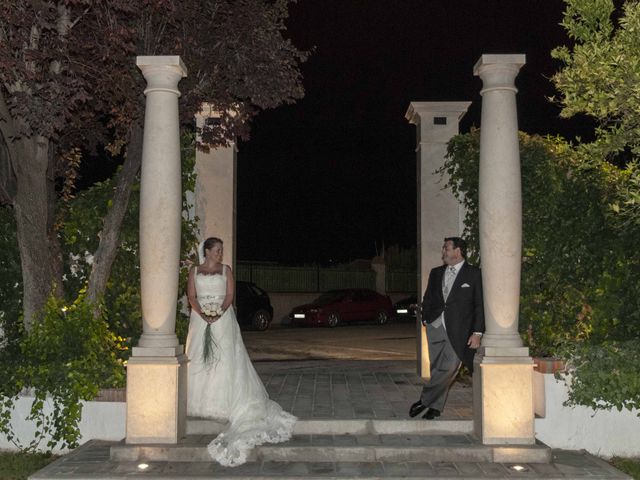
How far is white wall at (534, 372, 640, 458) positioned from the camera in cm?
697

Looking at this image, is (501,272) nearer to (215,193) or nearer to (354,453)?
(354,453)

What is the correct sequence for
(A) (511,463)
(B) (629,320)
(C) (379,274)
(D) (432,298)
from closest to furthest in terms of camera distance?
(A) (511,463)
(D) (432,298)
(B) (629,320)
(C) (379,274)

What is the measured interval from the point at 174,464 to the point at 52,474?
0.97m

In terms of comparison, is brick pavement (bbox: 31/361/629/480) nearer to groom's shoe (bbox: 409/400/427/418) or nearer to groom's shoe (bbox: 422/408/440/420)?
groom's shoe (bbox: 409/400/427/418)

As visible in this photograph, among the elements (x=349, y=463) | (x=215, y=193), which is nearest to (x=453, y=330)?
(x=349, y=463)

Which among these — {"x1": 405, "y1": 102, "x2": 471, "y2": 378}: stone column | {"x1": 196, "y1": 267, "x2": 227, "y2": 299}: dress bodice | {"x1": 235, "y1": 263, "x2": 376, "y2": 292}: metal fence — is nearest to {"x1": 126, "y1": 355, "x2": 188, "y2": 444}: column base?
{"x1": 196, "y1": 267, "x2": 227, "y2": 299}: dress bodice

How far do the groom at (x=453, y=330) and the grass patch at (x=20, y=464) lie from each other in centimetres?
350

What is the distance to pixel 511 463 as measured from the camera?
20.3 ft

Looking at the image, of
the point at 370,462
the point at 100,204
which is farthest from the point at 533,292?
the point at 100,204

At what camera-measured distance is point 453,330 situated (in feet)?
23.2

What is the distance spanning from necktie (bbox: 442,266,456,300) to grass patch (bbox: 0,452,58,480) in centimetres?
409

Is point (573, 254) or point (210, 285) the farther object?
point (573, 254)

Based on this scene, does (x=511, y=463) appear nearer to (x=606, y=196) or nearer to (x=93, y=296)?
(x=606, y=196)

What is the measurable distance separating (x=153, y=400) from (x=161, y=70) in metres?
2.97
